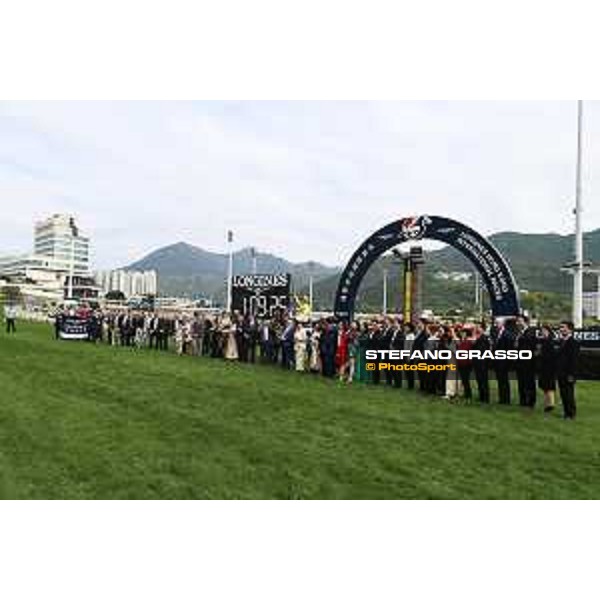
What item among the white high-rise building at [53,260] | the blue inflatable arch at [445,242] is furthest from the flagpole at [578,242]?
the white high-rise building at [53,260]

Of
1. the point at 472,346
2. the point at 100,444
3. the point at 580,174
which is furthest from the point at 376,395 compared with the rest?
the point at 580,174

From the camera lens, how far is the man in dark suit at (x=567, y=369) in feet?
48.0

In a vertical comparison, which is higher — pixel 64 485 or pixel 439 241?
pixel 439 241

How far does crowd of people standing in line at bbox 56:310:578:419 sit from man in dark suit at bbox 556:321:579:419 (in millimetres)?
17

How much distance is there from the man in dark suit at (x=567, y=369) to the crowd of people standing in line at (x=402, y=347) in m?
0.02

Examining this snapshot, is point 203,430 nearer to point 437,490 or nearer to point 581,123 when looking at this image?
point 437,490

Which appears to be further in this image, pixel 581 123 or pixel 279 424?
pixel 581 123

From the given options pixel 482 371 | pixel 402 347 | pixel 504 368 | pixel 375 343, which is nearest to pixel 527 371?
pixel 504 368

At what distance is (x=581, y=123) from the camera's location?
3011cm

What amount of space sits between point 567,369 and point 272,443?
6236 mm

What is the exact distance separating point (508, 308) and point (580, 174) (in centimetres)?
1086

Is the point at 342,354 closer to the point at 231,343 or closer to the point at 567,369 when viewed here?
the point at 231,343

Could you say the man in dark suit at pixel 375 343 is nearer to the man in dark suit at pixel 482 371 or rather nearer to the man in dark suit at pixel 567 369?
the man in dark suit at pixel 482 371

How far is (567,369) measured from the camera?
1482 cm
